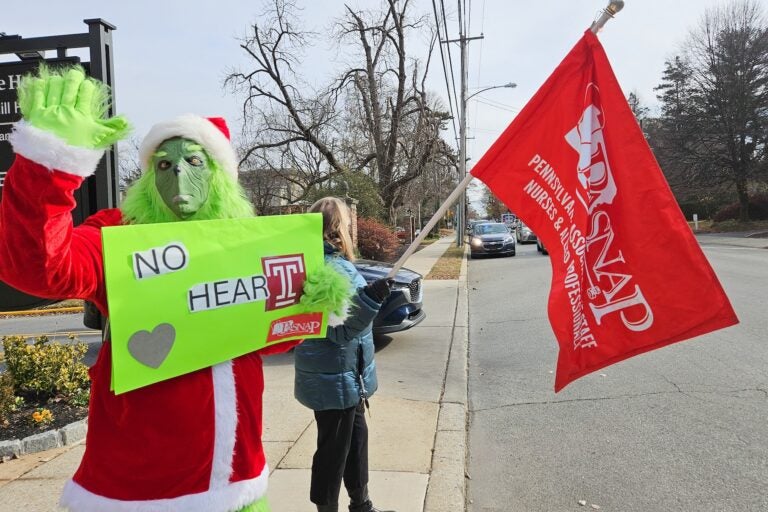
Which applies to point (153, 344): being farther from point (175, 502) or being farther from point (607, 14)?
point (607, 14)

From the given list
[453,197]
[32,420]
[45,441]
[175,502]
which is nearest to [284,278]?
[175,502]

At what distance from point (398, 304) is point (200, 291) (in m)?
6.13

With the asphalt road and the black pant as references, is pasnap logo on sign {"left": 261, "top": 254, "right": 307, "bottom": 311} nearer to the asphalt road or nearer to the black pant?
the black pant

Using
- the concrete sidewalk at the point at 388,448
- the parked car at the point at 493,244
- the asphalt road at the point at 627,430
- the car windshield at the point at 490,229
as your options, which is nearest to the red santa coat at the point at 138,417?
the concrete sidewalk at the point at 388,448

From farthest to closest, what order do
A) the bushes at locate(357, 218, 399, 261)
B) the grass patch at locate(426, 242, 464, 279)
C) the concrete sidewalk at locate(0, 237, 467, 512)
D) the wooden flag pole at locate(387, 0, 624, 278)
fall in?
the bushes at locate(357, 218, 399, 261), the grass patch at locate(426, 242, 464, 279), the concrete sidewalk at locate(0, 237, 467, 512), the wooden flag pole at locate(387, 0, 624, 278)

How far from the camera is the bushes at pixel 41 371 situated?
4.54 meters

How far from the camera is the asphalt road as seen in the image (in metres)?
3.44

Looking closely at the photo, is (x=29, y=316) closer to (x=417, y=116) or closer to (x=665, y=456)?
(x=665, y=456)

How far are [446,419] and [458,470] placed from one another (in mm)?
1016

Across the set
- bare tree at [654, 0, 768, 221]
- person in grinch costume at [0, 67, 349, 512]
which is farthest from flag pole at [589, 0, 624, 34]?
bare tree at [654, 0, 768, 221]

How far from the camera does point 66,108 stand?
4.52 ft

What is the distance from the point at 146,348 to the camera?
155 cm

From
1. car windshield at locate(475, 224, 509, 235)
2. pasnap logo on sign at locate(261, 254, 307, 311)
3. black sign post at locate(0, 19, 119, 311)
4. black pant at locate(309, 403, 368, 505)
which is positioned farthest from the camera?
car windshield at locate(475, 224, 509, 235)

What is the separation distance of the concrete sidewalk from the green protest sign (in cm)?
193
